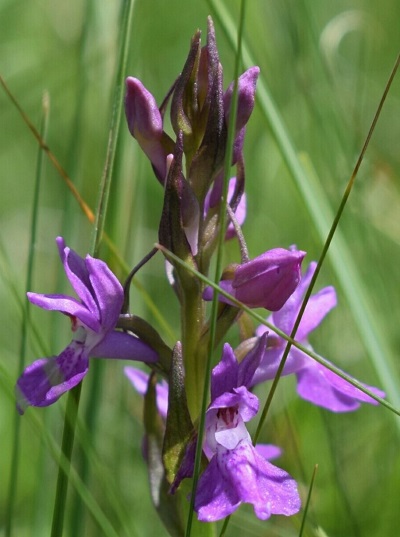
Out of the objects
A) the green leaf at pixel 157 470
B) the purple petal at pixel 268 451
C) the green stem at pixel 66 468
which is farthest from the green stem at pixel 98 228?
the purple petal at pixel 268 451

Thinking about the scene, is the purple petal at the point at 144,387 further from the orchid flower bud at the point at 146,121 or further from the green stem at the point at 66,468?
the orchid flower bud at the point at 146,121

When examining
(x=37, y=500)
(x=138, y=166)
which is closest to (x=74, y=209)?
(x=138, y=166)

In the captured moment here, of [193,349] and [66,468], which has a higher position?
[193,349]

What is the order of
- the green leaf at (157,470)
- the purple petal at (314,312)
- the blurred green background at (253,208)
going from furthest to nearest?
the blurred green background at (253,208), the purple petal at (314,312), the green leaf at (157,470)

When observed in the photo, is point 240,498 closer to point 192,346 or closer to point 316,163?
point 192,346

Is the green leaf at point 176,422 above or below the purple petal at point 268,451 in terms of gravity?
above

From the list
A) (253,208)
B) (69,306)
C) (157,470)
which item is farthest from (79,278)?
(253,208)

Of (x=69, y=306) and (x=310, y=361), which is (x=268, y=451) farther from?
(x=69, y=306)
